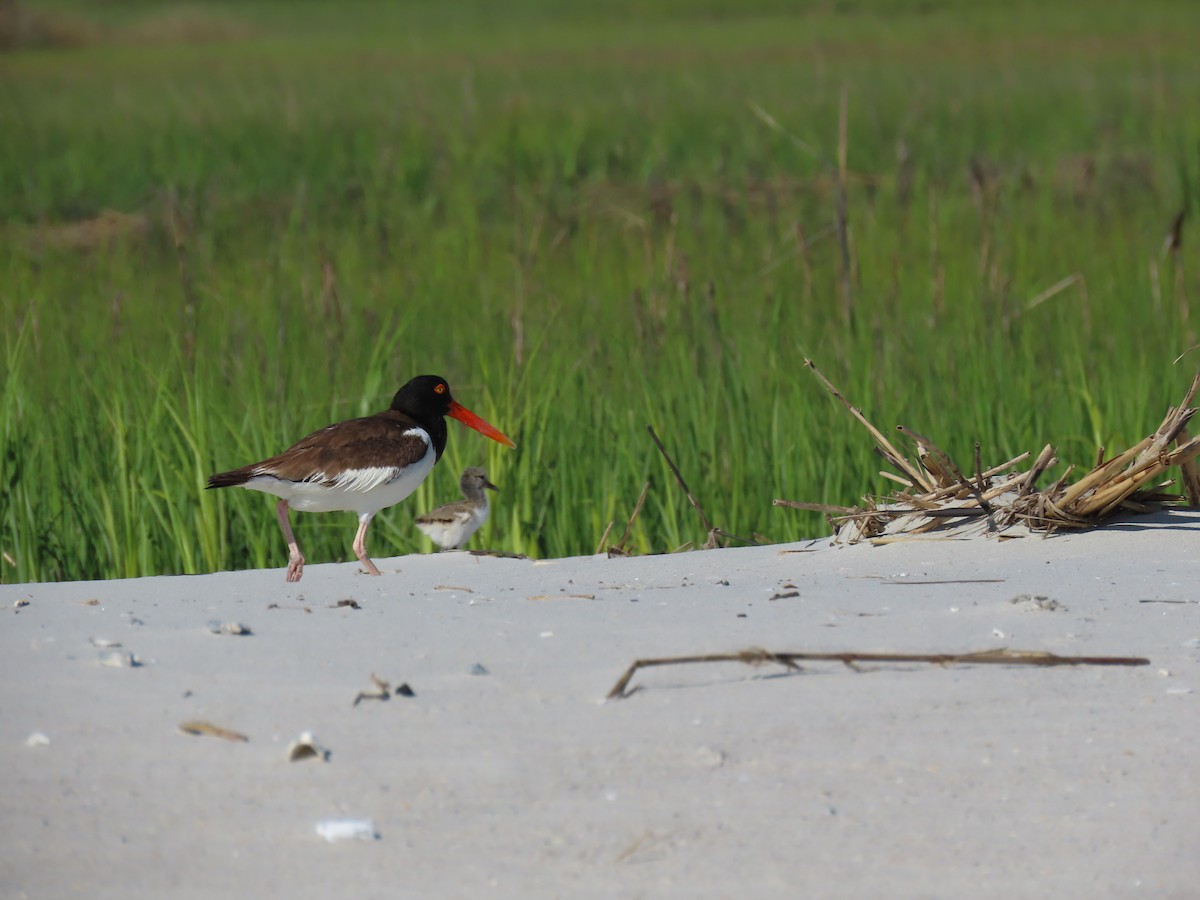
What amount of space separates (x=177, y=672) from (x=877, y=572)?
1.83 meters

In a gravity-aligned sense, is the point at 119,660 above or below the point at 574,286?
above

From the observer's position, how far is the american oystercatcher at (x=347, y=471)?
442 centimetres

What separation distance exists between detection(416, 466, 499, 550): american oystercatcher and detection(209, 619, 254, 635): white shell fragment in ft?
5.23

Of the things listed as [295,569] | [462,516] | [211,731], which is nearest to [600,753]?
[211,731]

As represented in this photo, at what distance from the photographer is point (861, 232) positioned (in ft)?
34.8

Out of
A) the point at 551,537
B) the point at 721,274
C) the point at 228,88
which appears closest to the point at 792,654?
the point at 551,537

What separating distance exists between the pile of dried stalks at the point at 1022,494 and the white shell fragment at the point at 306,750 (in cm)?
190

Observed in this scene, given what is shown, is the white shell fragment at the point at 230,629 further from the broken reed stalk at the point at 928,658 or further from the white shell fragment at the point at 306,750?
the broken reed stalk at the point at 928,658

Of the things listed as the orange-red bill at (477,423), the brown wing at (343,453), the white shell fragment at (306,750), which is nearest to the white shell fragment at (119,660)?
the white shell fragment at (306,750)

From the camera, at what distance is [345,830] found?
232cm

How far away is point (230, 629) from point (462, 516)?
1657 mm

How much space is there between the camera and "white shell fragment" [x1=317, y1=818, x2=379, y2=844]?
7.57ft

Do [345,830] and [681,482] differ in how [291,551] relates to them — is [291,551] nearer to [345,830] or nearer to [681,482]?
[681,482]

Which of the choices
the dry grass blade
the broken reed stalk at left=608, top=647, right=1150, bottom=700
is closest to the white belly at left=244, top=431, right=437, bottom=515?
the broken reed stalk at left=608, top=647, right=1150, bottom=700
